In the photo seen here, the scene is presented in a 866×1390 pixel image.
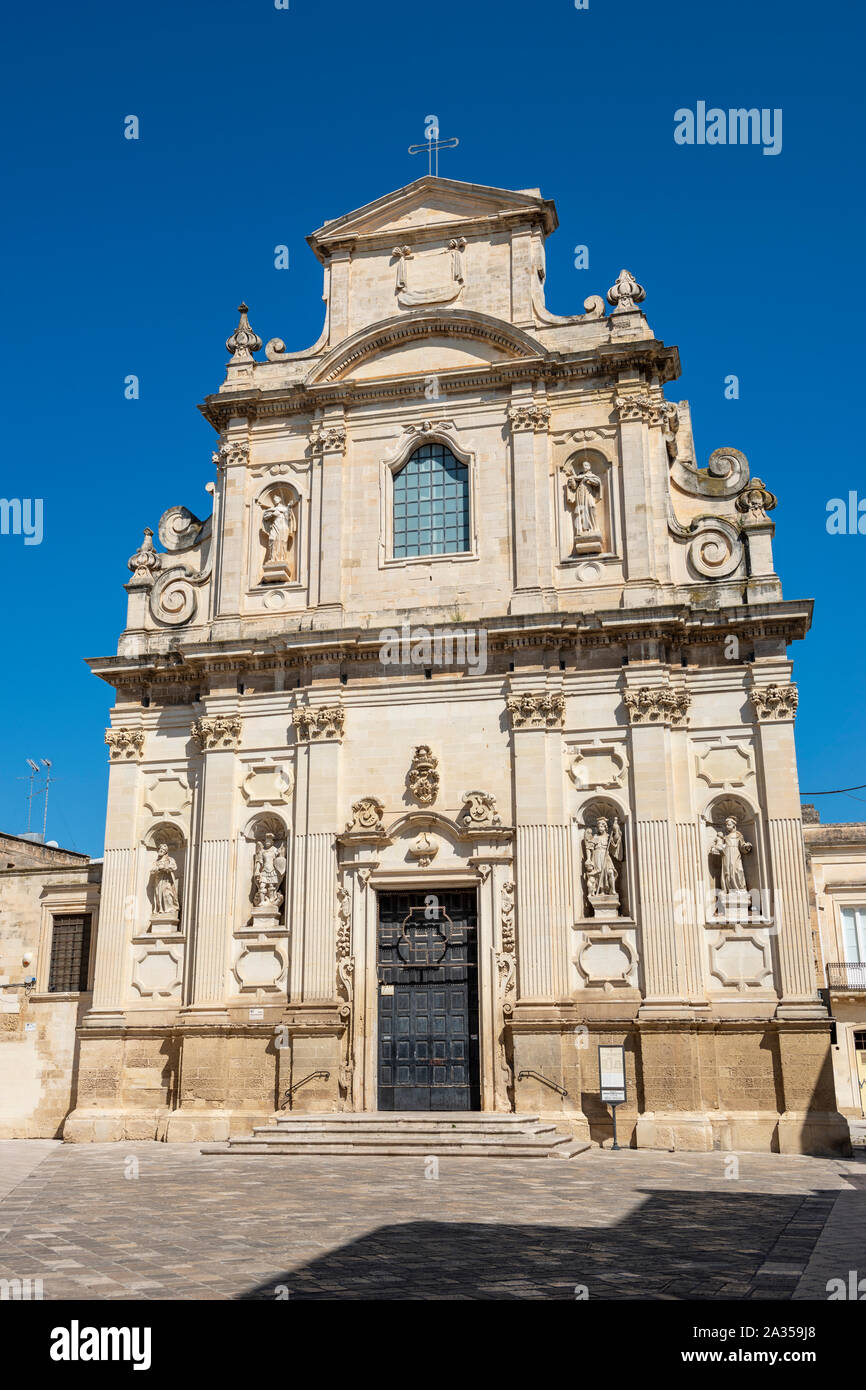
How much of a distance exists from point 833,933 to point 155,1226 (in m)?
29.2

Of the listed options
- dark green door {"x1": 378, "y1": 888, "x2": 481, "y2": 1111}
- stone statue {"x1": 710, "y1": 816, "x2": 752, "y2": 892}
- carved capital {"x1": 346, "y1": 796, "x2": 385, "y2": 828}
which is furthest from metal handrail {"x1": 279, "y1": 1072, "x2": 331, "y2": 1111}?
stone statue {"x1": 710, "y1": 816, "x2": 752, "y2": 892}

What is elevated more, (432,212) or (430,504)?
(432,212)

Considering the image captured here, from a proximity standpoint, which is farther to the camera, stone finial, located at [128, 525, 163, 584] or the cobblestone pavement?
stone finial, located at [128, 525, 163, 584]

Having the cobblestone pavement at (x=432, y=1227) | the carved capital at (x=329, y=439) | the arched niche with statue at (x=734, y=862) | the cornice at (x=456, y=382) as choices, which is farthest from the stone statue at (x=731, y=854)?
the carved capital at (x=329, y=439)

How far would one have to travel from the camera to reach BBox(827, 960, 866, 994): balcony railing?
120ft

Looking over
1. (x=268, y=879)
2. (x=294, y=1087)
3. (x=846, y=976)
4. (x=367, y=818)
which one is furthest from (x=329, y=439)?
→ (x=846, y=976)

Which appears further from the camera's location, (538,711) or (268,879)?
(268,879)

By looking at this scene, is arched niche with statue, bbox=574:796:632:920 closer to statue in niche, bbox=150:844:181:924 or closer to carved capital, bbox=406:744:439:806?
carved capital, bbox=406:744:439:806

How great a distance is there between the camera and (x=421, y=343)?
25.6 m

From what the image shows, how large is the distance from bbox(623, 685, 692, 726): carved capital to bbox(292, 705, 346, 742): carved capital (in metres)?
5.27

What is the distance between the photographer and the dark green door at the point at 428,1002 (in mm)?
22172

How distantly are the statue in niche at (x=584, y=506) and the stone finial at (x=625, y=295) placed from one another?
3.06m

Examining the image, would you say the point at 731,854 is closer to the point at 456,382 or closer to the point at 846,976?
the point at 456,382

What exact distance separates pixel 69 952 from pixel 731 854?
13434 millimetres
